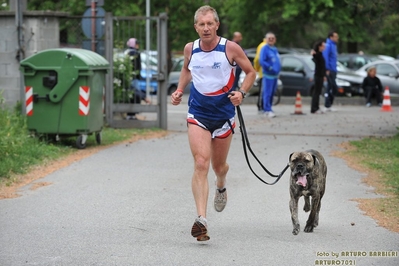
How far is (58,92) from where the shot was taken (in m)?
14.8

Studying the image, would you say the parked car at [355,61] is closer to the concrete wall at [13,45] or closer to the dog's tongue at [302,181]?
the concrete wall at [13,45]

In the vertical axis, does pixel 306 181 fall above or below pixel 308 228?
above

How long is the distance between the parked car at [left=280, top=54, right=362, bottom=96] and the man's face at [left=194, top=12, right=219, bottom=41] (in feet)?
71.2

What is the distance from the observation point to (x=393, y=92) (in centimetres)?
2900

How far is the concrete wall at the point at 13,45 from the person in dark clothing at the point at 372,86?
498 inches

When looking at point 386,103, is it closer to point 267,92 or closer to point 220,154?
point 267,92

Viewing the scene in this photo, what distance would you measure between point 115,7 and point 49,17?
19485 mm

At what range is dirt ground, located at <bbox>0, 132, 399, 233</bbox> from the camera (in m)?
9.24

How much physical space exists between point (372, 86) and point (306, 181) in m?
19.7

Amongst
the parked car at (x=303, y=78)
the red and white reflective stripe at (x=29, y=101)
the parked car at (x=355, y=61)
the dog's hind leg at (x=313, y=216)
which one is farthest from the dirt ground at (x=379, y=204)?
the parked car at (x=355, y=61)

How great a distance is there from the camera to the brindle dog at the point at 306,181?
26.5 feet

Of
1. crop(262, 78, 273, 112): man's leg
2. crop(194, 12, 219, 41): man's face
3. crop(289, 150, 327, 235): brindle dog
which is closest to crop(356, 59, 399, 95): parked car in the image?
crop(262, 78, 273, 112): man's leg

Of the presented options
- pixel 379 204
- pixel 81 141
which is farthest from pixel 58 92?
pixel 379 204

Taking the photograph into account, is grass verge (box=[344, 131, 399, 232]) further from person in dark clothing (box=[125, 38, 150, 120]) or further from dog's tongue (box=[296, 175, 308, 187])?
person in dark clothing (box=[125, 38, 150, 120])
